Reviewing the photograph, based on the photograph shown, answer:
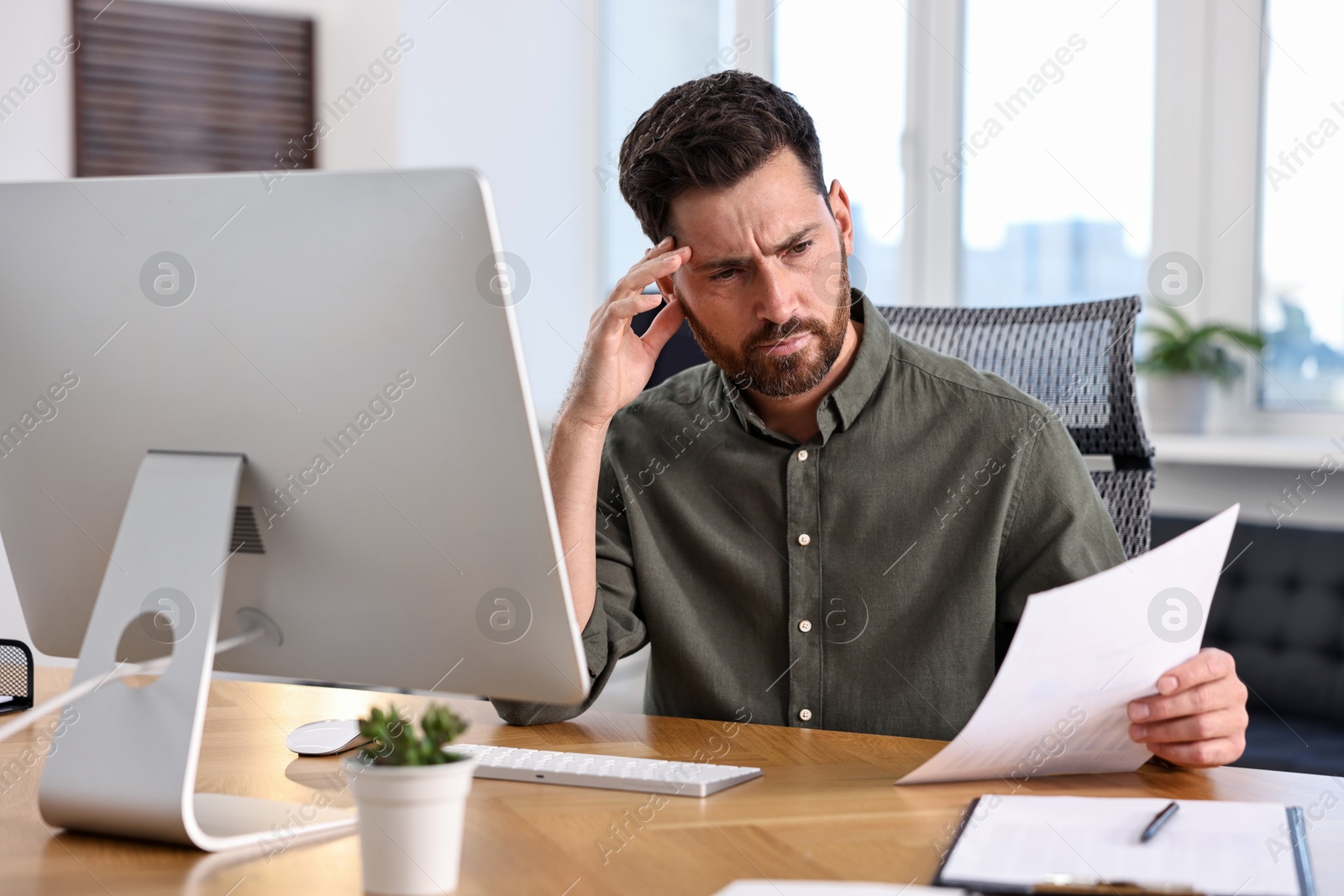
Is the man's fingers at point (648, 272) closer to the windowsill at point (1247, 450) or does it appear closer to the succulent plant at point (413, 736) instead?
the succulent plant at point (413, 736)

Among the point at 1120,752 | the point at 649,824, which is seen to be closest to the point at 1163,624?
the point at 1120,752

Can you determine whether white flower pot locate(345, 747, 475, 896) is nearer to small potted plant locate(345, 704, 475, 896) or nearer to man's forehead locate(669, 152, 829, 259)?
small potted plant locate(345, 704, 475, 896)

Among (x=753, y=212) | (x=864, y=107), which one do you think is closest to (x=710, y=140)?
(x=753, y=212)

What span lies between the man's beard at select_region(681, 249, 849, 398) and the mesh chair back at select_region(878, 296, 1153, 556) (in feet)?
0.83

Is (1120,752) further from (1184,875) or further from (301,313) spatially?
(301,313)

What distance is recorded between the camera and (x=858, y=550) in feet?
4.66

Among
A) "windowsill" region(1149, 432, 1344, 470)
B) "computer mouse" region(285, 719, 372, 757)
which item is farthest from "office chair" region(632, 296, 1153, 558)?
"windowsill" region(1149, 432, 1344, 470)

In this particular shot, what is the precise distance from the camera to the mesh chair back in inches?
58.6

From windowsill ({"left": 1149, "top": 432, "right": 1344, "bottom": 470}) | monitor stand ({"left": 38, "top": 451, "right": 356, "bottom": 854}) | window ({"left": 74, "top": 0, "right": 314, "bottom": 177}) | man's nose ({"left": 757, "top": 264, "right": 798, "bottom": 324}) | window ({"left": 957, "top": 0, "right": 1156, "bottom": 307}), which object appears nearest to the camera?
monitor stand ({"left": 38, "top": 451, "right": 356, "bottom": 854})

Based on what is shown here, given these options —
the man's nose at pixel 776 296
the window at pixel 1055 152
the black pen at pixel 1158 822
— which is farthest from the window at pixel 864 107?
the black pen at pixel 1158 822

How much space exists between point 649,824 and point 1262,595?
5.88 feet

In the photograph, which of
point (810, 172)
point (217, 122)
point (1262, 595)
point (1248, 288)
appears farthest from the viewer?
point (217, 122)

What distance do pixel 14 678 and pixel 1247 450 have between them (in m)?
2.18

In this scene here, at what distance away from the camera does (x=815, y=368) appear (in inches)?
56.5
